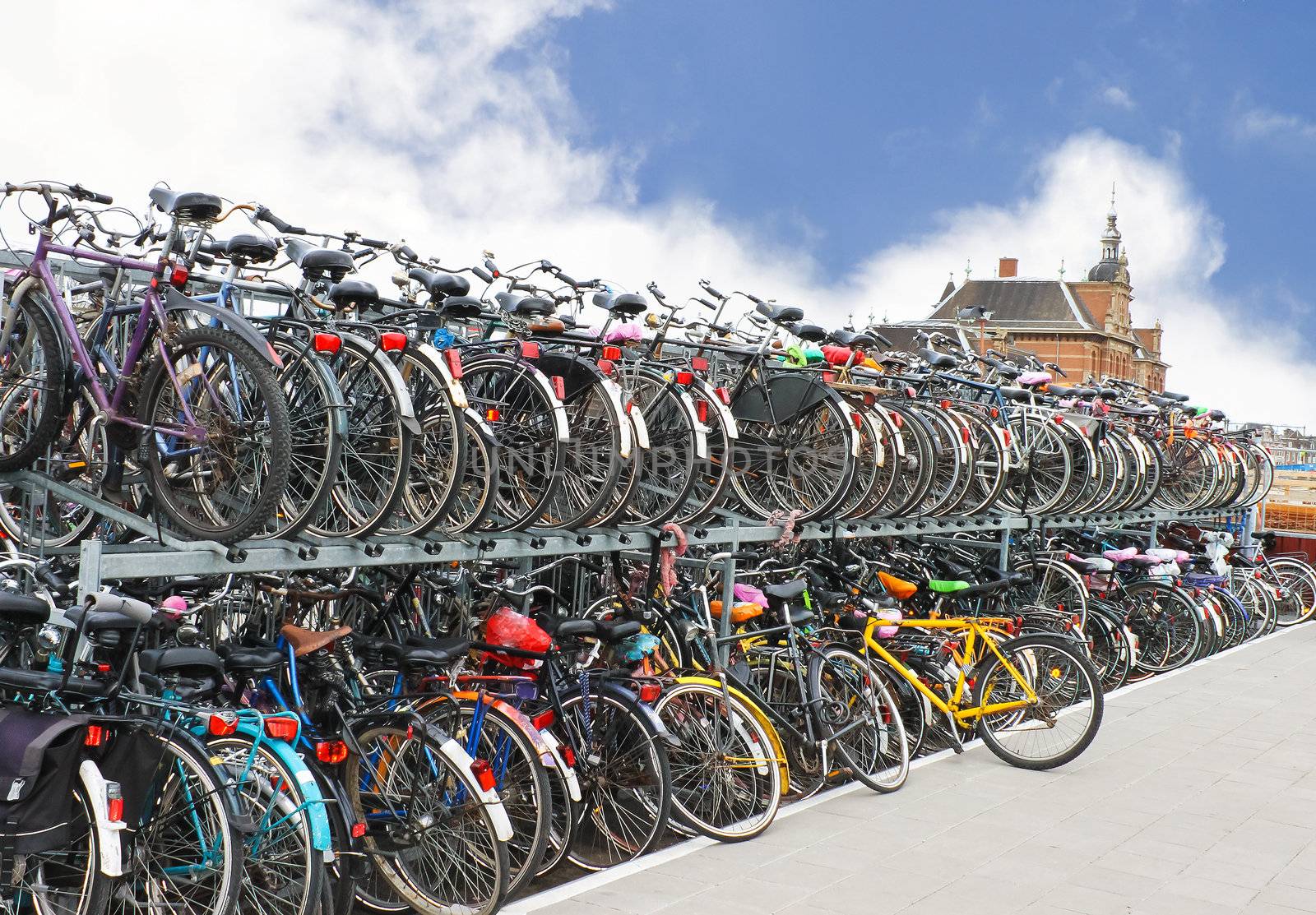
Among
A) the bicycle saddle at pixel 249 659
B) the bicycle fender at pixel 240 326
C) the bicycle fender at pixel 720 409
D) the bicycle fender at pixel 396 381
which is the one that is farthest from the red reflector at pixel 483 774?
the bicycle fender at pixel 720 409

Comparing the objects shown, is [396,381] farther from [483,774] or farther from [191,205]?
[483,774]

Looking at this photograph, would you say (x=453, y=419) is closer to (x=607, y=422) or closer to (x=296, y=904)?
(x=607, y=422)

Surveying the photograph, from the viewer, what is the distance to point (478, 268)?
5.50 meters

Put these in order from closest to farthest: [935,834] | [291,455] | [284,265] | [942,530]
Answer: [291,455], [284,265], [935,834], [942,530]

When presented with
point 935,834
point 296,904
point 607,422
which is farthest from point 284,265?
point 935,834

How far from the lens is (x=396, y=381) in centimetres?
396

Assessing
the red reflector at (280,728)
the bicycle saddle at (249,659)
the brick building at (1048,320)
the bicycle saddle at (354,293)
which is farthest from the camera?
the brick building at (1048,320)

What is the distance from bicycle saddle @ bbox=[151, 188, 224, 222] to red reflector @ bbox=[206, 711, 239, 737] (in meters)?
1.46

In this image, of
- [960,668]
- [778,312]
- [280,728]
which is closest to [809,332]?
[778,312]

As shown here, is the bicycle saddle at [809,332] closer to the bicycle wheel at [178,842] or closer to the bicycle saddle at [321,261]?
the bicycle saddle at [321,261]

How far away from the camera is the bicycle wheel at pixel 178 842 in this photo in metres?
3.07

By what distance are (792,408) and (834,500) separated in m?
0.51

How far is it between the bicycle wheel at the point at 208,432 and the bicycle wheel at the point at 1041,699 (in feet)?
11.8

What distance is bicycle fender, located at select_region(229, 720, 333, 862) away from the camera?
Answer: 3215mm
